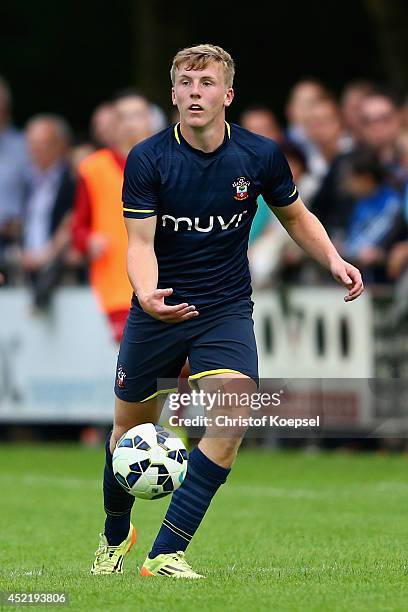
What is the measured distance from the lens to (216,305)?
746 cm

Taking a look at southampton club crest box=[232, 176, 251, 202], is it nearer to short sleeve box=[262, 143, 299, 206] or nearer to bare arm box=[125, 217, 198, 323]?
short sleeve box=[262, 143, 299, 206]

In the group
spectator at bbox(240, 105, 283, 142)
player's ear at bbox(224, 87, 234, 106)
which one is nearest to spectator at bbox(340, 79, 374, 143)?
spectator at bbox(240, 105, 283, 142)

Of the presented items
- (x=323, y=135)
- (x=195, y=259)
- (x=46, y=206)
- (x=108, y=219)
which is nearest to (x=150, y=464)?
(x=195, y=259)

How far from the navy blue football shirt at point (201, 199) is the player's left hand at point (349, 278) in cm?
44

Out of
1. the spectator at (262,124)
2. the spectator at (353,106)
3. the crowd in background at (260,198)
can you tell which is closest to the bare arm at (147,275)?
the crowd in background at (260,198)

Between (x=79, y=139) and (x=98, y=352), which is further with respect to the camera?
(x=79, y=139)

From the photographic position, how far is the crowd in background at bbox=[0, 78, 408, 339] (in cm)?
1218

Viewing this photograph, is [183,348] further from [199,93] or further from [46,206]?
[46,206]

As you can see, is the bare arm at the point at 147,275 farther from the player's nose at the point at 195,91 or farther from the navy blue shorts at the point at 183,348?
the player's nose at the point at 195,91

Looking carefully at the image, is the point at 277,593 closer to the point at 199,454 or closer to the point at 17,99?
the point at 199,454

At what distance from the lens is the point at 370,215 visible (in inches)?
537

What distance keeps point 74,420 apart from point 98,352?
0.73 metres

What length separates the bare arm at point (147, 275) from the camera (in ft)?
23.1

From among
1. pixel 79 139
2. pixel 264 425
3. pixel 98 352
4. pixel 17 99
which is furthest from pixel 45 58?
pixel 264 425
